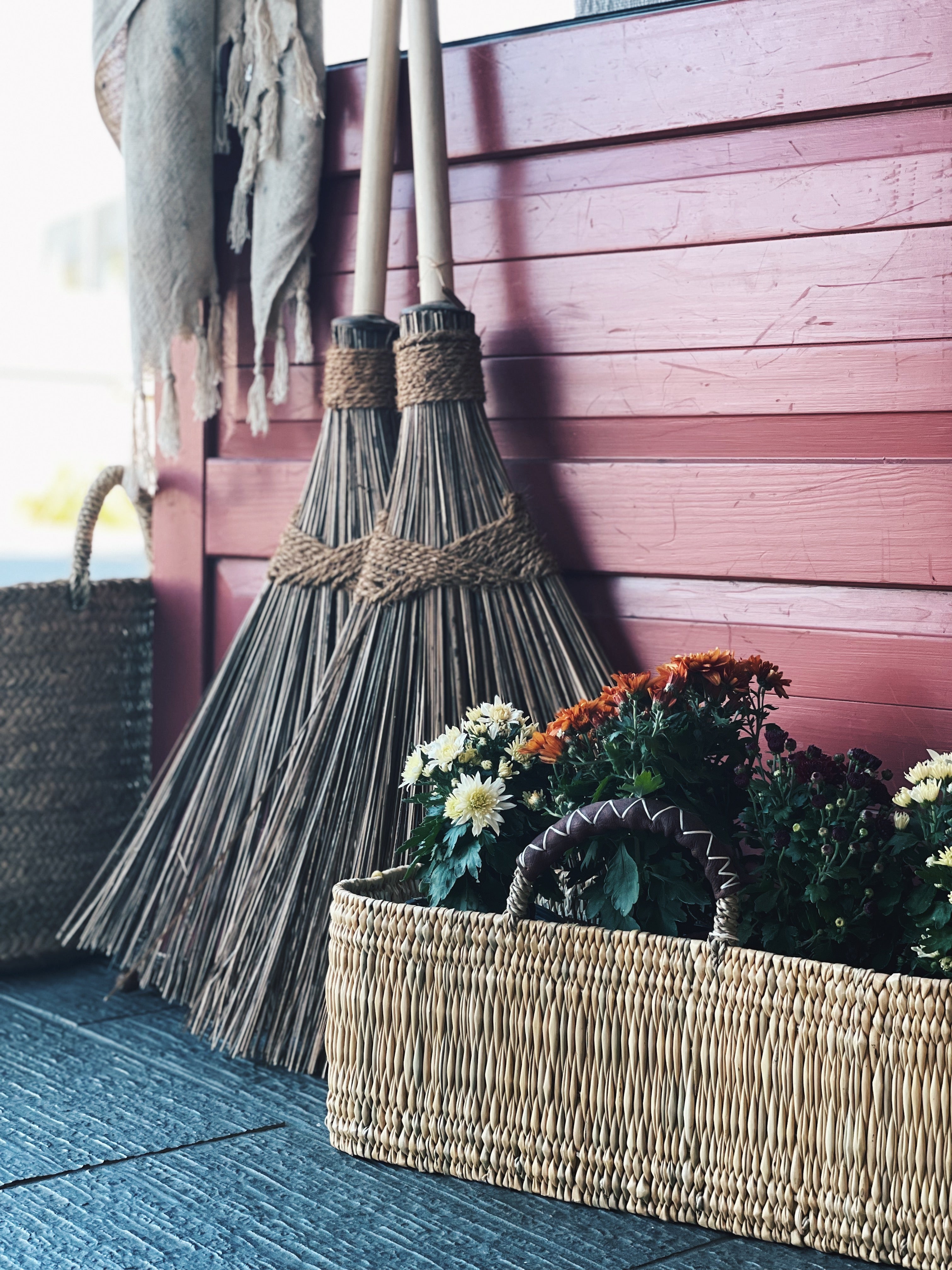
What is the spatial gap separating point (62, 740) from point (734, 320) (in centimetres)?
112

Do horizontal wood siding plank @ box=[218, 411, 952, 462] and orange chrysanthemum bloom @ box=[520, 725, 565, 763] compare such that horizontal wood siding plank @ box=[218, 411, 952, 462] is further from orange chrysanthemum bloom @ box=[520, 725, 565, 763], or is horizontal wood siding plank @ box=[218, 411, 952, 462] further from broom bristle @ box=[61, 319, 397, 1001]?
orange chrysanthemum bloom @ box=[520, 725, 565, 763]

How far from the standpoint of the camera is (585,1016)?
1.20 metres

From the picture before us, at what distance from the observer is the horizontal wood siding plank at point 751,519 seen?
143cm

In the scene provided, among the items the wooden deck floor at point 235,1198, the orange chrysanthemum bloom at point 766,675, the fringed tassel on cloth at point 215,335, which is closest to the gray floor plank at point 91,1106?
the wooden deck floor at point 235,1198

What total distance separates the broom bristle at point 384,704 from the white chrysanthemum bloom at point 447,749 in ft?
0.61

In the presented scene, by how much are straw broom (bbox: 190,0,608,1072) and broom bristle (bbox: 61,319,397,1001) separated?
0.08 m

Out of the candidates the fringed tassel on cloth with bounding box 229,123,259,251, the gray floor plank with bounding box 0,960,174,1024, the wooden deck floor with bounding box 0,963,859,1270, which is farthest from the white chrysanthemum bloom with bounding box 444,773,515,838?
the fringed tassel on cloth with bounding box 229,123,259,251

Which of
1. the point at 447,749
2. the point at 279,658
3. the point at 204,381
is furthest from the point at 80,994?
the point at 204,381

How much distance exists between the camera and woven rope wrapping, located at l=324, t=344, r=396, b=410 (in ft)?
5.76

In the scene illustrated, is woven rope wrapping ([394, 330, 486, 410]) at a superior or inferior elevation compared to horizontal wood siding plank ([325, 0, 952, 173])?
inferior

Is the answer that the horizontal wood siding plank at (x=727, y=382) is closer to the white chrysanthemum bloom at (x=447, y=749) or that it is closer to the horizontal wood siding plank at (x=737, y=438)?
the horizontal wood siding plank at (x=737, y=438)

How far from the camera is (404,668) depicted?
1.60 metres

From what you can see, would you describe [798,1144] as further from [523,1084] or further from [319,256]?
[319,256]

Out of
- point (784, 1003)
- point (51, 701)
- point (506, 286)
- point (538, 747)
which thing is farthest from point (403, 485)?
point (784, 1003)
